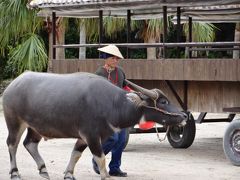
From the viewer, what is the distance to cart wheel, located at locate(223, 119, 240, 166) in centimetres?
1186

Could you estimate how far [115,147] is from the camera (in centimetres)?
1048

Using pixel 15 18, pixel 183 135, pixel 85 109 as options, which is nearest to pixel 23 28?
pixel 15 18

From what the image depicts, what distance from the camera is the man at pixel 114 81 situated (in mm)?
10281

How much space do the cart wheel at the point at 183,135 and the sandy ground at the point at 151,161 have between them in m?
0.15

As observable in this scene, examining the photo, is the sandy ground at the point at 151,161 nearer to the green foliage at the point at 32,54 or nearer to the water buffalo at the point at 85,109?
the water buffalo at the point at 85,109

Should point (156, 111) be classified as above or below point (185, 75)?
below

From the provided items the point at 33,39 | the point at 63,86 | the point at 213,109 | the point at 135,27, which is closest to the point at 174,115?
the point at 63,86

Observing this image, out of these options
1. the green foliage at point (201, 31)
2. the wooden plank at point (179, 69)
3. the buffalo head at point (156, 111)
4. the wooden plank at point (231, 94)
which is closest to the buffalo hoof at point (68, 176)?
the buffalo head at point (156, 111)

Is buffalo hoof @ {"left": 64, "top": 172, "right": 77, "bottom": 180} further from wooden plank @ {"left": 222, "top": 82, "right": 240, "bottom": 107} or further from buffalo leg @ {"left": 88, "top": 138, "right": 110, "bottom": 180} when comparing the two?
wooden plank @ {"left": 222, "top": 82, "right": 240, "bottom": 107}

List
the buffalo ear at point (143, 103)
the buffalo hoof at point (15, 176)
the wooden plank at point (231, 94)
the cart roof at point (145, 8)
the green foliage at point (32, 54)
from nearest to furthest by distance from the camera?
the buffalo ear at point (143, 103) → the buffalo hoof at point (15, 176) → the wooden plank at point (231, 94) → the cart roof at point (145, 8) → the green foliage at point (32, 54)

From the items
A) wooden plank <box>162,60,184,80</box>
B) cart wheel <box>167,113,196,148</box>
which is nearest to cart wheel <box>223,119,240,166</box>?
wooden plank <box>162,60,184,80</box>

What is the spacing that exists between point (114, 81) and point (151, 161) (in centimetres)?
245

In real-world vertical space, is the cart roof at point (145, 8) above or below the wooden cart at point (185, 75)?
above

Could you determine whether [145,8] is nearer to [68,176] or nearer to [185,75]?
[185,75]
